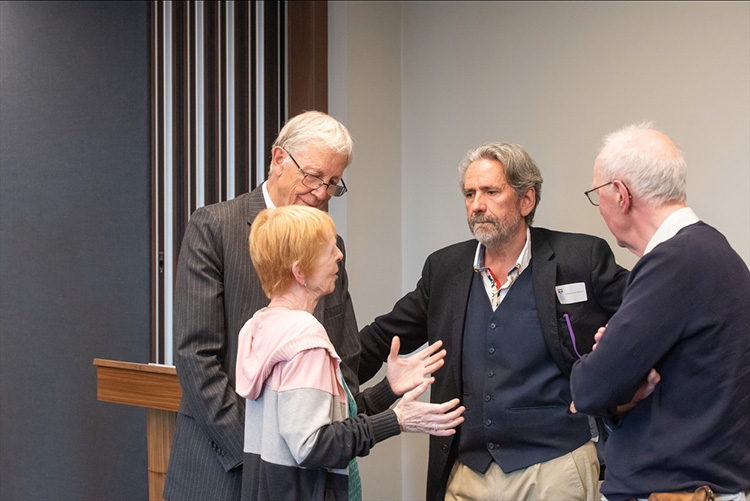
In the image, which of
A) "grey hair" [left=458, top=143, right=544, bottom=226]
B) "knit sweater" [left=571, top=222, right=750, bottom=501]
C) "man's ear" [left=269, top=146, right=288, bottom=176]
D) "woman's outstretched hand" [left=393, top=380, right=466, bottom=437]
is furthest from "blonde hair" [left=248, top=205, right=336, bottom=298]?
"grey hair" [left=458, top=143, right=544, bottom=226]

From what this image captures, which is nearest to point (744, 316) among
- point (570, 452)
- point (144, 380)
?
point (570, 452)

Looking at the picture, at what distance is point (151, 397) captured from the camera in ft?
9.41

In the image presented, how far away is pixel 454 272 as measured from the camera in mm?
3012

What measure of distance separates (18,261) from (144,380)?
47.6 inches

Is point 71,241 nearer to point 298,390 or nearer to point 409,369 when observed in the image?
point 409,369

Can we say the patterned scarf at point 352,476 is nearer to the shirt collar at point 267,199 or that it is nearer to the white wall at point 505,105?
the shirt collar at point 267,199

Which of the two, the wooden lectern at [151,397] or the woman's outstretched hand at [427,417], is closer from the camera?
the woman's outstretched hand at [427,417]

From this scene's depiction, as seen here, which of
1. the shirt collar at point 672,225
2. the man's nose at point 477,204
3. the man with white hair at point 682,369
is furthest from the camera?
the man's nose at point 477,204

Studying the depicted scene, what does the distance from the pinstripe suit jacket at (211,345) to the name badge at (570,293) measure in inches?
43.2

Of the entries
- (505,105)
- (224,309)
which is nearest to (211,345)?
(224,309)

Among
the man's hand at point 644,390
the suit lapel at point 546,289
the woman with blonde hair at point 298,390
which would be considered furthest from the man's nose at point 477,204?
the woman with blonde hair at point 298,390

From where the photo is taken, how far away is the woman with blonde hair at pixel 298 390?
69.7 inches

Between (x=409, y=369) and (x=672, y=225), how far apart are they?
766 mm

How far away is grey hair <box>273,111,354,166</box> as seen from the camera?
2.38 metres
